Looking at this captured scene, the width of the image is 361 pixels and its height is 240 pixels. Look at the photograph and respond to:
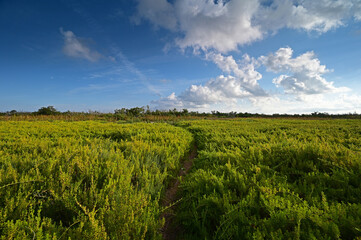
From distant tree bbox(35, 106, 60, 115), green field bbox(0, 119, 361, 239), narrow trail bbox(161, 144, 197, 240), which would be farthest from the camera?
distant tree bbox(35, 106, 60, 115)

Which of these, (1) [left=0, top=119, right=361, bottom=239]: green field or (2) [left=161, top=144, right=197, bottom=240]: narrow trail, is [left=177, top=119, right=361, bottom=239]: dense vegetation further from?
(2) [left=161, top=144, right=197, bottom=240]: narrow trail

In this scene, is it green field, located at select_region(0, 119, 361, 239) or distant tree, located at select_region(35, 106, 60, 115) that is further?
distant tree, located at select_region(35, 106, 60, 115)

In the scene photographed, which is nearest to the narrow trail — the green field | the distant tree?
the green field

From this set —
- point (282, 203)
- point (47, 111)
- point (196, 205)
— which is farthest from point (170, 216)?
point (47, 111)

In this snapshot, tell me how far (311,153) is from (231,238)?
3.49 metres

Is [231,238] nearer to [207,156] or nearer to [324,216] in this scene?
[324,216]

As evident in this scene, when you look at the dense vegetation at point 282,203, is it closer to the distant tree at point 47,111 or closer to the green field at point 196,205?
the green field at point 196,205

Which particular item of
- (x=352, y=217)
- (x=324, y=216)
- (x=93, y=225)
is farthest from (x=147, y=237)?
(x=352, y=217)

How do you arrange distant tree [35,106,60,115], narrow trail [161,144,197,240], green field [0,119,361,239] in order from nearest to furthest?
green field [0,119,361,239], narrow trail [161,144,197,240], distant tree [35,106,60,115]

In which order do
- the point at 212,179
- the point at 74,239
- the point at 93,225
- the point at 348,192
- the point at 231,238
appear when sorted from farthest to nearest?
1. the point at 212,179
2. the point at 348,192
3. the point at 231,238
4. the point at 74,239
5. the point at 93,225

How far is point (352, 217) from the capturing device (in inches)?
70.1

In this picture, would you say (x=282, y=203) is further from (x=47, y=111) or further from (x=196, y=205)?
(x=47, y=111)

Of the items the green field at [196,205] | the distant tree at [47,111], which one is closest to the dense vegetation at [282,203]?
the green field at [196,205]

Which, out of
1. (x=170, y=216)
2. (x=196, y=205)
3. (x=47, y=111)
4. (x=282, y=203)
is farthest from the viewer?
(x=47, y=111)
